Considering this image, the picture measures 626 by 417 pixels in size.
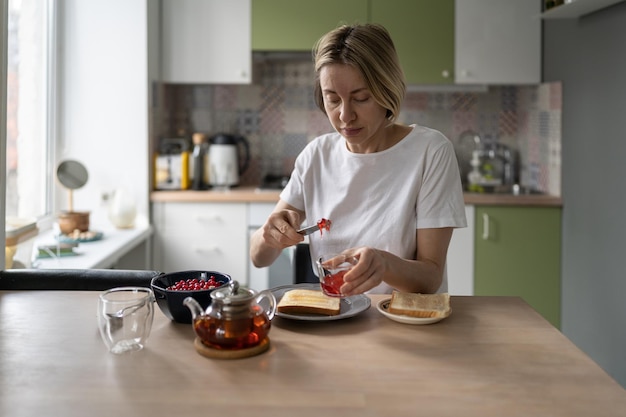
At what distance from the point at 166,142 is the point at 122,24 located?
2.22ft

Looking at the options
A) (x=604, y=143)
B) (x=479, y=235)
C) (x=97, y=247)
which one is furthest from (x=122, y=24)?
(x=604, y=143)

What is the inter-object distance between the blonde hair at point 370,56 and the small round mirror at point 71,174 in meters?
1.77

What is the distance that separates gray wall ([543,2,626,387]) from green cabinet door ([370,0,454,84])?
526 millimetres

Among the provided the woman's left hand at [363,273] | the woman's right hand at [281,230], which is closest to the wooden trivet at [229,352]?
the woman's left hand at [363,273]

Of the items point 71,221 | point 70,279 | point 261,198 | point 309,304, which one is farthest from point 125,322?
point 261,198

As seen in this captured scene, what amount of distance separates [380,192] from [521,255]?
1.94 metres

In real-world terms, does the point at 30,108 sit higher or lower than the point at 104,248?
higher

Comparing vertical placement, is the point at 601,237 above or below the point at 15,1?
below

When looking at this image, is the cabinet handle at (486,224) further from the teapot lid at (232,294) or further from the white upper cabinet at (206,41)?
the teapot lid at (232,294)

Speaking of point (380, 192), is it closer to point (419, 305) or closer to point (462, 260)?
point (419, 305)

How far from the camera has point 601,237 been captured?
3049 millimetres

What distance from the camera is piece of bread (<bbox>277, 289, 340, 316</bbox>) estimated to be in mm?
1513

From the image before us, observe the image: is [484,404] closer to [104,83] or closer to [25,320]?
[25,320]

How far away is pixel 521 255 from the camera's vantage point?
368 centimetres
